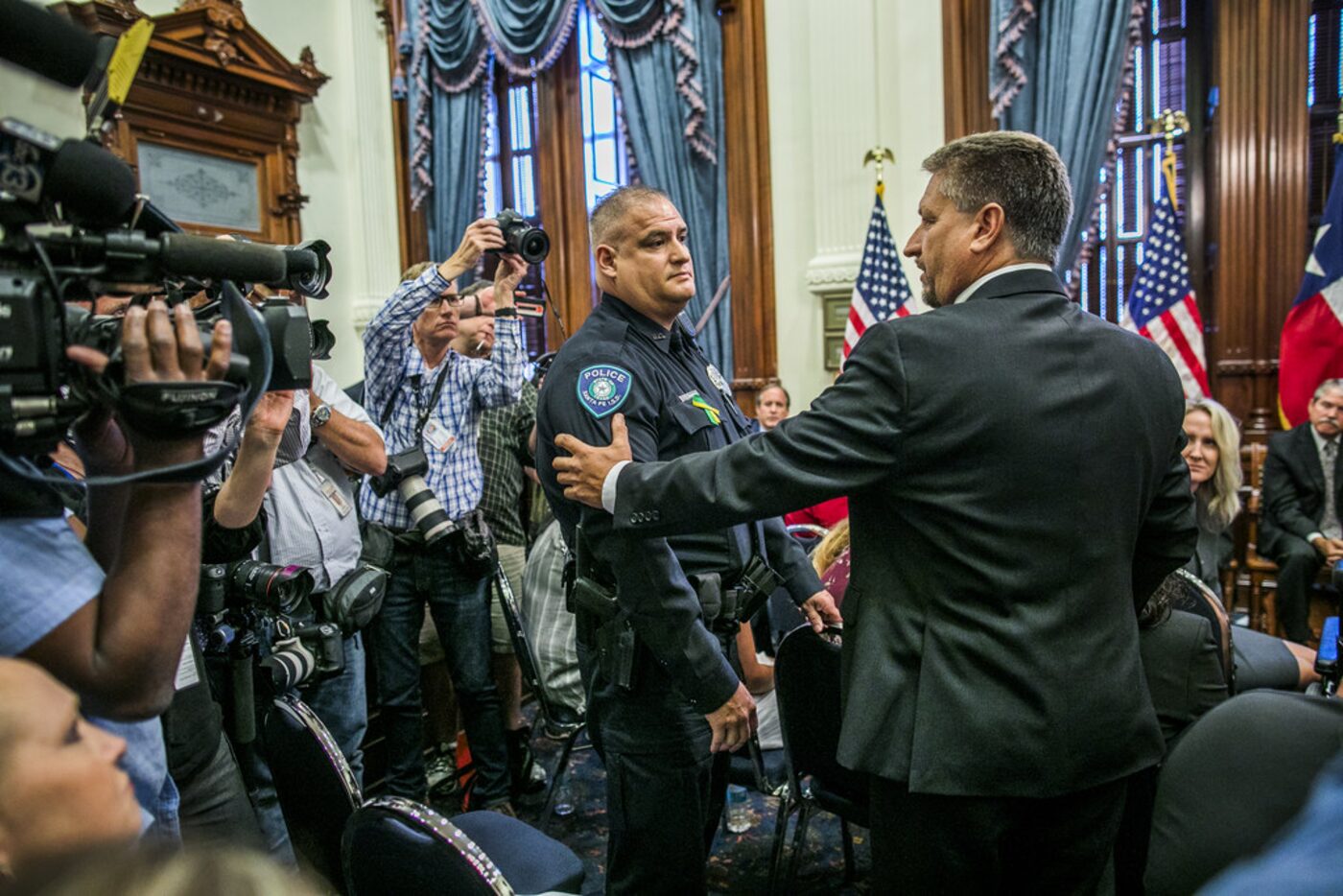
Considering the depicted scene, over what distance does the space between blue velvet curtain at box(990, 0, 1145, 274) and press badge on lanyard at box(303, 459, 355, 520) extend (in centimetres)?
370

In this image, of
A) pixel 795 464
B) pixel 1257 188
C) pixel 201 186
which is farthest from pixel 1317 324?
pixel 201 186

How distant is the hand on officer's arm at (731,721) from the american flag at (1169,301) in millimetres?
3459

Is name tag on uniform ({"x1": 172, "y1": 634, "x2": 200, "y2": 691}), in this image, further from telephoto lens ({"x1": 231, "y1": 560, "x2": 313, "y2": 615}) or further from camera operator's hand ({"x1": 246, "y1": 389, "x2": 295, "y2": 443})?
camera operator's hand ({"x1": 246, "y1": 389, "x2": 295, "y2": 443})

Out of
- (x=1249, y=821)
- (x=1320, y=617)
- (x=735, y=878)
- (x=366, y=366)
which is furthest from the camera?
(x=1320, y=617)

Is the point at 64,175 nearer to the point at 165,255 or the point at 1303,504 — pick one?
the point at 165,255

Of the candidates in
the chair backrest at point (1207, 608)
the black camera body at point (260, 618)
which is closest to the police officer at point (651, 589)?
the black camera body at point (260, 618)

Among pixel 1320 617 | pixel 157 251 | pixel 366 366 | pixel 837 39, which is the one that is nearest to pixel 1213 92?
pixel 837 39

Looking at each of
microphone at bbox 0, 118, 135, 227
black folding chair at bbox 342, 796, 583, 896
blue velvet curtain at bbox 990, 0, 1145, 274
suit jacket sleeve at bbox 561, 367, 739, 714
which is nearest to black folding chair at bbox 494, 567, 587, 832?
suit jacket sleeve at bbox 561, 367, 739, 714

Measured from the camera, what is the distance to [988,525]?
129cm

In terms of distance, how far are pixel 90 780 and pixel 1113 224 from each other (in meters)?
5.15

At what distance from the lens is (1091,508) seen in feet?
4.31

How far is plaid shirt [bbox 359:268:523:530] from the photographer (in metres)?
2.85

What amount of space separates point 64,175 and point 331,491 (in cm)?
157

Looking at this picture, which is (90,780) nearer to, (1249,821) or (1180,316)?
(1249,821)
